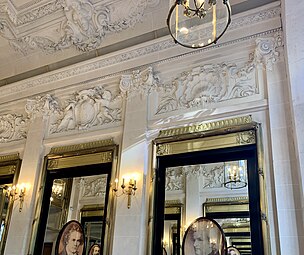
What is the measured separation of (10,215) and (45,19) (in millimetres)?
3967

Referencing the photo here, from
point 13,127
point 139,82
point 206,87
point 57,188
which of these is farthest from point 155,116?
point 13,127

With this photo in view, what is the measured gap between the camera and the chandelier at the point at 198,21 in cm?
343

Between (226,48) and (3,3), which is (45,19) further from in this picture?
(226,48)

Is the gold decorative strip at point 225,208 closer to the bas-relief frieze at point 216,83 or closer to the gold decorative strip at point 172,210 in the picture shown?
the gold decorative strip at point 172,210

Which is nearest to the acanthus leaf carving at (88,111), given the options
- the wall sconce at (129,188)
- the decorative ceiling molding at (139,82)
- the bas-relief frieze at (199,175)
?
the decorative ceiling molding at (139,82)

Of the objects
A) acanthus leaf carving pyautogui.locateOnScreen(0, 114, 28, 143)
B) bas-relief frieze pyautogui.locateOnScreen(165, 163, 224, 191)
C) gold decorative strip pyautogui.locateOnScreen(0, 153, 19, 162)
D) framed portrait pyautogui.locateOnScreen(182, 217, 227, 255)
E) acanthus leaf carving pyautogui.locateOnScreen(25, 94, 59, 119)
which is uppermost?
acanthus leaf carving pyautogui.locateOnScreen(25, 94, 59, 119)

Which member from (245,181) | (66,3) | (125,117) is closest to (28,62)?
(66,3)

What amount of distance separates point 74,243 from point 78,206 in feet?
2.17

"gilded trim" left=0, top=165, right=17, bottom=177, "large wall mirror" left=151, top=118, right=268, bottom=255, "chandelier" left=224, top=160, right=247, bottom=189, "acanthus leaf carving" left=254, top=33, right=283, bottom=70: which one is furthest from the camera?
"gilded trim" left=0, top=165, right=17, bottom=177

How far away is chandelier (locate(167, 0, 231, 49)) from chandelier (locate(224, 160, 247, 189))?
2273mm

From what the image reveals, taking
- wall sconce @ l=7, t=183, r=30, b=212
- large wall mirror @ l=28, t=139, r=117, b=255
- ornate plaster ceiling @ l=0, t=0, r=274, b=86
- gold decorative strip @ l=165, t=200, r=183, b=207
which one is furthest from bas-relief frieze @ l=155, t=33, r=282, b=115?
wall sconce @ l=7, t=183, r=30, b=212

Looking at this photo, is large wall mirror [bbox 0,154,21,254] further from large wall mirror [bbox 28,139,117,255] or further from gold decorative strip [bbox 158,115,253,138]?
gold decorative strip [bbox 158,115,253,138]

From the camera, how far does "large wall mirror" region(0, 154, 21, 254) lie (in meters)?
6.90

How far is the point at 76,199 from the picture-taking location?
645cm
